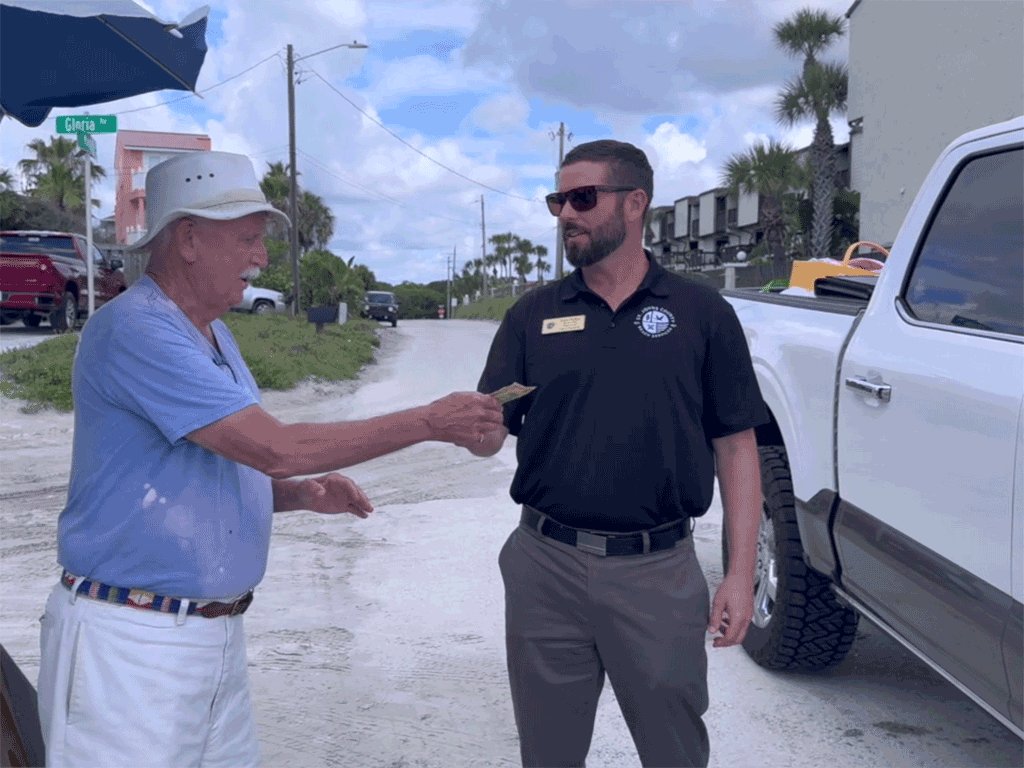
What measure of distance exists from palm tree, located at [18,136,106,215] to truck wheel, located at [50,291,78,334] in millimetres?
30711

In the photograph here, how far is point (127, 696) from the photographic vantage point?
2.19 meters

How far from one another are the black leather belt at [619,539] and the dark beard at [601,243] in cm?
71

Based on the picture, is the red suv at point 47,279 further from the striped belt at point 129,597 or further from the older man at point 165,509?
the striped belt at point 129,597

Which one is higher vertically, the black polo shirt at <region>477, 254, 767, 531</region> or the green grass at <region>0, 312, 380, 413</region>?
the black polo shirt at <region>477, 254, 767, 531</region>

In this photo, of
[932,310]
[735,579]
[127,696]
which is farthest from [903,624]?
[127,696]

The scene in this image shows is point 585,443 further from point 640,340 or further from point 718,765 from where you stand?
point 718,765

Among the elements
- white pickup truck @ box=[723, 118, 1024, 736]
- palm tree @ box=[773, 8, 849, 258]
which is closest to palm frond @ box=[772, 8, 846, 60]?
palm tree @ box=[773, 8, 849, 258]

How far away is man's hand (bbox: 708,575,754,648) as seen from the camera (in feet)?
9.04

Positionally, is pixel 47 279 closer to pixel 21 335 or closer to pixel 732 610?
pixel 21 335

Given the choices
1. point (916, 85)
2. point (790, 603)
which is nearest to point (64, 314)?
point (790, 603)

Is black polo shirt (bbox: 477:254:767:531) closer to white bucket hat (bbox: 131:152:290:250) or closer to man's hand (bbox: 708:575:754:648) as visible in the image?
man's hand (bbox: 708:575:754:648)

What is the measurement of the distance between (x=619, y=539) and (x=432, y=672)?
203 cm

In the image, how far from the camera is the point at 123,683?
2.19 meters

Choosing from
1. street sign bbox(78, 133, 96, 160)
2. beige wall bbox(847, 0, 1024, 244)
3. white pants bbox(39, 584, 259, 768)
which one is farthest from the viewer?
beige wall bbox(847, 0, 1024, 244)
